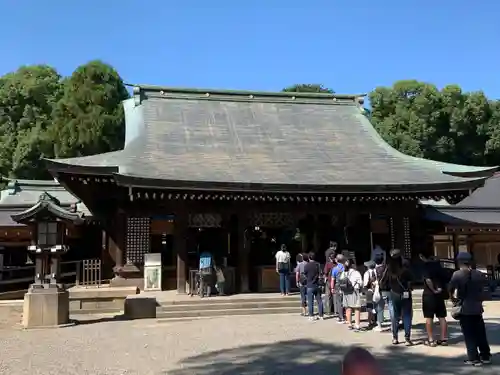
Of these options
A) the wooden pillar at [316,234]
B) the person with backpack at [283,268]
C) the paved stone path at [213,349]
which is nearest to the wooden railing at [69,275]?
the paved stone path at [213,349]

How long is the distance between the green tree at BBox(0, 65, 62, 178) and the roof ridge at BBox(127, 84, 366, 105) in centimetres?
1544

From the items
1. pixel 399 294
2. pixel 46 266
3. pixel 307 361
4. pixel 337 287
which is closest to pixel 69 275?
pixel 46 266

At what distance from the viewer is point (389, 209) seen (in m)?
16.1

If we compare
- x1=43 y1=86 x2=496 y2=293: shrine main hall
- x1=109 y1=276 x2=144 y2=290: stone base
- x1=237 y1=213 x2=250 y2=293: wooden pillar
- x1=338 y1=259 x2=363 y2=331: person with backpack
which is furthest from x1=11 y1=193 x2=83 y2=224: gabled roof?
x1=338 y1=259 x2=363 y2=331: person with backpack

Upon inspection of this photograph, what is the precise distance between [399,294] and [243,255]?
7.15m

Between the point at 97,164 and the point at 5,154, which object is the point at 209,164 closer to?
the point at 97,164

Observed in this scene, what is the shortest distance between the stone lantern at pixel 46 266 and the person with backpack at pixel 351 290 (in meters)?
6.59

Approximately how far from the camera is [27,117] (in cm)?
3653

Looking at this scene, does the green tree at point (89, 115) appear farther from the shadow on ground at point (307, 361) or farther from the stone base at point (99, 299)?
the shadow on ground at point (307, 361)

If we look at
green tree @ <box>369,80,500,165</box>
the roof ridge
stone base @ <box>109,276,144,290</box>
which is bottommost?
stone base @ <box>109,276,144,290</box>

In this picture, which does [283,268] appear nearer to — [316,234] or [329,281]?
[329,281]

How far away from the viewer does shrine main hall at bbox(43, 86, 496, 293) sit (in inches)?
571

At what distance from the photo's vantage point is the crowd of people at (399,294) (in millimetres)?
6902

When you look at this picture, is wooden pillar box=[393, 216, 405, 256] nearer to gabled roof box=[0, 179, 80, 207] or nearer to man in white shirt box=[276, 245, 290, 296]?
man in white shirt box=[276, 245, 290, 296]
